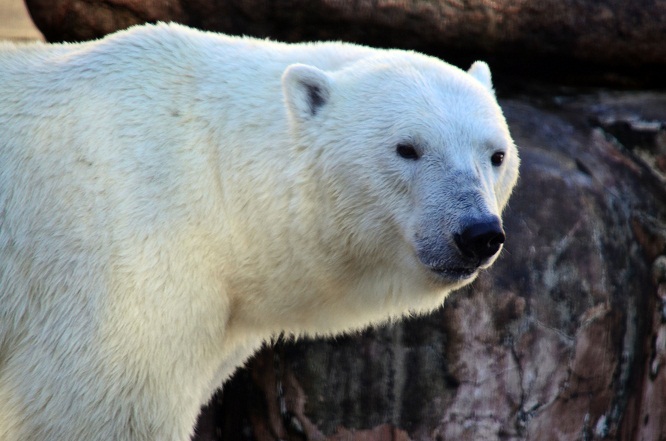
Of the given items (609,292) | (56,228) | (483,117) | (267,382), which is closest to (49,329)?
→ (56,228)

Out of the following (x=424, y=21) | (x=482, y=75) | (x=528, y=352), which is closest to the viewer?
(x=482, y=75)

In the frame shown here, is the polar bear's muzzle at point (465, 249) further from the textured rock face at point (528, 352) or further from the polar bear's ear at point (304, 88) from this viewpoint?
the textured rock face at point (528, 352)

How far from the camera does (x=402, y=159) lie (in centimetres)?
296

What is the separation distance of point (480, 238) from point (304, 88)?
2.79ft

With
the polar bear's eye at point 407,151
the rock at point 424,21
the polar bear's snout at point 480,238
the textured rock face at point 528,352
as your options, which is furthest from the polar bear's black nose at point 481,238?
the rock at point 424,21

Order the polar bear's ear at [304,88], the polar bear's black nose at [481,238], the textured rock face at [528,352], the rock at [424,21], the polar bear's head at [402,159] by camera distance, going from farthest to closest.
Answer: the rock at [424,21] → the textured rock face at [528,352] → the polar bear's ear at [304,88] → the polar bear's head at [402,159] → the polar bear's black nose at [481,238]

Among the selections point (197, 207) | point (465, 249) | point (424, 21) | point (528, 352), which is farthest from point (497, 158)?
point (424, 21)

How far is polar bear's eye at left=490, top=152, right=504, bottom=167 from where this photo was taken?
3039 mm

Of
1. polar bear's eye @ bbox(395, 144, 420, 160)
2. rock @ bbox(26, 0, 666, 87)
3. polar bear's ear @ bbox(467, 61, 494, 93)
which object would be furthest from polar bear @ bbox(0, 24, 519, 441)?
rock @ bbox(26, 0, 666, 87)

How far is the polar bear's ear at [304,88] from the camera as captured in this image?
2.99 meters

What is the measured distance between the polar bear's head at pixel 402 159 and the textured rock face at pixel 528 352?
82 cm

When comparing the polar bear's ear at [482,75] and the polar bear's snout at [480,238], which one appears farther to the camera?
the polar bear's ear at [482,75]

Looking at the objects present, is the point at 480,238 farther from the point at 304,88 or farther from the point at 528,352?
the point at 528,352

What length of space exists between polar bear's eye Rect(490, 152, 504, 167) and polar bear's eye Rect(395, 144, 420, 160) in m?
0.29
